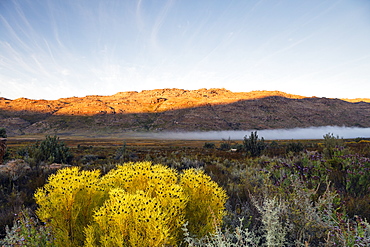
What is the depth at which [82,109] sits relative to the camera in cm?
15000

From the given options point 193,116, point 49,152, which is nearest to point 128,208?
point 49,152

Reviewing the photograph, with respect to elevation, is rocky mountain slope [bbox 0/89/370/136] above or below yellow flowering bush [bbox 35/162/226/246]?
above

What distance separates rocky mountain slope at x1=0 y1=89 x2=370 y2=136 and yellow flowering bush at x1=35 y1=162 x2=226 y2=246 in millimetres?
113372

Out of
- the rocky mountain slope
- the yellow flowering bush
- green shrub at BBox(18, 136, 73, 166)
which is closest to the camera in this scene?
the yellow flowering bush

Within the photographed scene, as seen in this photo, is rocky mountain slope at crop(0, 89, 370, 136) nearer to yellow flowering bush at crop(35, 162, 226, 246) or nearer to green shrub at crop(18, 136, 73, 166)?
green shrub at crop(18, 136, 73, 166)

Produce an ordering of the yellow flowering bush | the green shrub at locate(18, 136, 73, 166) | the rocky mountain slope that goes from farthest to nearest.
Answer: the rocky mountain slope < the green shrub at locate(18, 136, 73, 166) < the yellow flowering bush

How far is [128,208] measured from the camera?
69.6 inches

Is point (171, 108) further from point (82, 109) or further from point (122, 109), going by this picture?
point (82, 109)

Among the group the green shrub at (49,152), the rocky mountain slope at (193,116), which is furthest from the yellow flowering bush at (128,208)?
the rocky mountain slope at (193,116)

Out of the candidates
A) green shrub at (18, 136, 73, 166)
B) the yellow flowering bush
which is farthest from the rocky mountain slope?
the yellow flowering bush

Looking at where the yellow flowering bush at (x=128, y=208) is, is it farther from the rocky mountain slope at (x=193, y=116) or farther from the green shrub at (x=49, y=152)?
the rocky mountain slope at (x=193, y=116)

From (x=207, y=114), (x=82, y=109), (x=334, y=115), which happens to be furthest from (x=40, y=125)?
(x=334, y=115)

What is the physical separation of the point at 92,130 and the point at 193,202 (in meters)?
133

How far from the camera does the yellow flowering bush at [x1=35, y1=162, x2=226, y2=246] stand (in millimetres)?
1817
